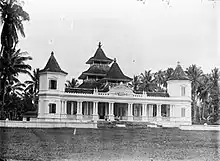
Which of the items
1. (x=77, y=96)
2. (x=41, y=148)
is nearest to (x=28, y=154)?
(x=41, y=148)

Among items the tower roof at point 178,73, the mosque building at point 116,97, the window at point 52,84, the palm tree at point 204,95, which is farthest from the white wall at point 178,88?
the window at point 52,84

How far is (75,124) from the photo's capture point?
1019 centimetres

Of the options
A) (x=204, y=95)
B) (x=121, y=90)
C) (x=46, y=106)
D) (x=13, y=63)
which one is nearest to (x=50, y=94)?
(x=46, y=106)

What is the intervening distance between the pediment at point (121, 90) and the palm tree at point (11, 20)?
9875mm

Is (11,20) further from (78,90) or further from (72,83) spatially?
(78,90)

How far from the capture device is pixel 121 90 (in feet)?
50.6

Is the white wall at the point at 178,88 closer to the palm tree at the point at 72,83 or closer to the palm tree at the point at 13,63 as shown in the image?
the palm tree at the point at 72,83

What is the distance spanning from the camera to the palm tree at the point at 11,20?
4.79 m

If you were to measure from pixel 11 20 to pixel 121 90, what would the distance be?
1039 cm

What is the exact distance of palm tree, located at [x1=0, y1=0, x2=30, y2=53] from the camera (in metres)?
4.79

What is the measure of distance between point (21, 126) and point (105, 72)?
664 centimetres

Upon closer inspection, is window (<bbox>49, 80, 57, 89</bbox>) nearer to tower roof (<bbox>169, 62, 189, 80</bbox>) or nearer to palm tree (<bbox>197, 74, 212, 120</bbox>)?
tower roof (<bbox>169, 62, 189, 80</bbox>)

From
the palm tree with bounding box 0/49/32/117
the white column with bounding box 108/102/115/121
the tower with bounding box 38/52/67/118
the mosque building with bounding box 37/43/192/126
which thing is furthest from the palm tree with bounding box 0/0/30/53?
the white column with bounding box 108/102/115/121

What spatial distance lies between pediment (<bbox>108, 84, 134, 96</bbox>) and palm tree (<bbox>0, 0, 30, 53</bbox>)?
9.88 metres
